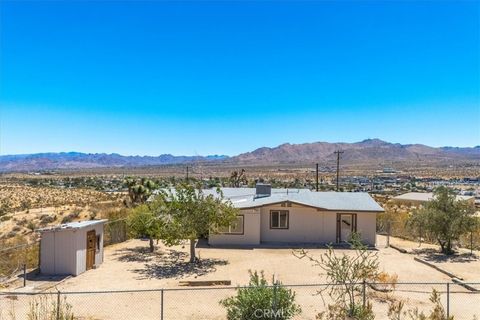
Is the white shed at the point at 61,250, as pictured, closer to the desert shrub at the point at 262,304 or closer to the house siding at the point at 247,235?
the desert shrub at the point at 262,304

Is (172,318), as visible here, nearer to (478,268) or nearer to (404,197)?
(478,268)

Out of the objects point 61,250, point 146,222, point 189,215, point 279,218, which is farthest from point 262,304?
point 279,218

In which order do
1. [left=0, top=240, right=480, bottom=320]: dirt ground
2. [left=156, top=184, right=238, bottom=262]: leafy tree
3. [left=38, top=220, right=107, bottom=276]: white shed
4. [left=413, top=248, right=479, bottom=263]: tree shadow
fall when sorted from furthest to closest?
[left=413, top=248, right=479, bottom=263]: tree shadow < [left=156, top=184, right=238, bottom=262]: leafy tree < [left=38, top=220, right=107, bottom=276]: white shed < [left=0, top=240, right=480, bottom=320]: dirt ground

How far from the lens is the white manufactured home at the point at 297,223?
29.0m

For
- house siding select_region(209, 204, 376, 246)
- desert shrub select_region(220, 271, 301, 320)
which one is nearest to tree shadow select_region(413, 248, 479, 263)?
house siding select_region(209, 204, 376, 246)

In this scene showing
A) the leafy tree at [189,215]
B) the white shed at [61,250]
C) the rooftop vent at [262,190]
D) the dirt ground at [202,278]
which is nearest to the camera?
the dirt ground at [202,278]

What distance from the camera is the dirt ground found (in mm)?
15281

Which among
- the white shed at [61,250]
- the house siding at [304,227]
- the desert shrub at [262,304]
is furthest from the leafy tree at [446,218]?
the white shed at [61,250]

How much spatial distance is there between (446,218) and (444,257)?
7.20 ft

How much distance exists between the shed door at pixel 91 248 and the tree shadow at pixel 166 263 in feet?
6.69

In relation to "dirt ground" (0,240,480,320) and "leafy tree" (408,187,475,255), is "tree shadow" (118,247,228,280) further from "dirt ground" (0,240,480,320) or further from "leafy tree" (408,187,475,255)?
"leafy tree" (408,187,475,255)

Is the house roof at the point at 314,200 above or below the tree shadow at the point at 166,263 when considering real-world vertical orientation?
above

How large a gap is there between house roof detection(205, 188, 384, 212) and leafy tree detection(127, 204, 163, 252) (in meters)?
6.25

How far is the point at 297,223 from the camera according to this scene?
2952 cm
